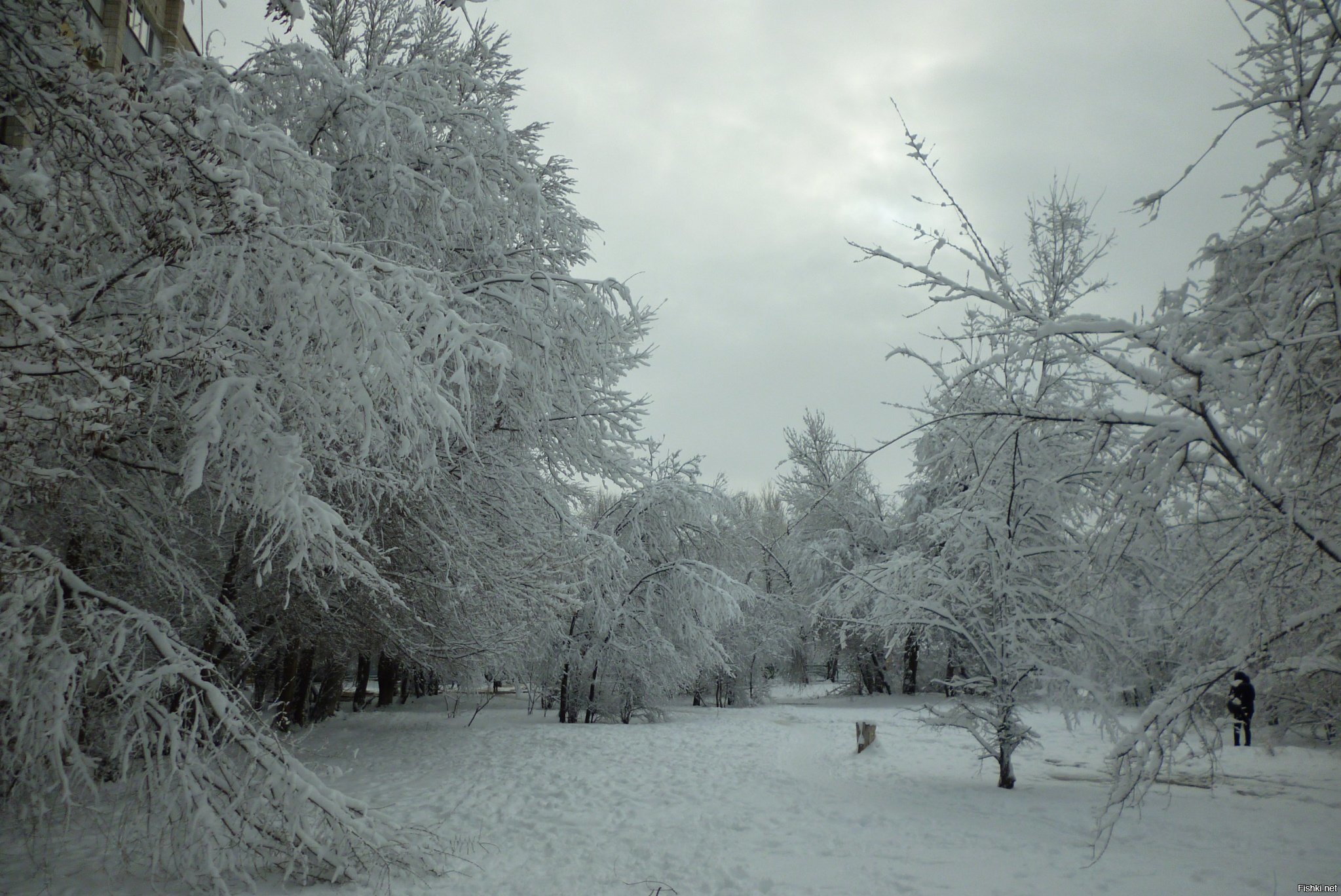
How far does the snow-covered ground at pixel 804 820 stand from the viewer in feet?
18.0

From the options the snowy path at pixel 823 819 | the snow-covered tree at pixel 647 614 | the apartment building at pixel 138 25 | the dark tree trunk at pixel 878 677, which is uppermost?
the apartment building at pixel 138 25

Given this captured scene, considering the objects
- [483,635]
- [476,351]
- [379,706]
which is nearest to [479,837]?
[483,635]

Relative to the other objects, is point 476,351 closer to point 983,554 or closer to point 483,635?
point 483,635

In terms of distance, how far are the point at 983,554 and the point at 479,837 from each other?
605 cm

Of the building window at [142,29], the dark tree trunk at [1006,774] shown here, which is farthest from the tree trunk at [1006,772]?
the building window at [142,29]

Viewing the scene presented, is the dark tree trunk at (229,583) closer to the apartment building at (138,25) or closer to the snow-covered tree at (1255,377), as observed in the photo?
the snow-covered tree at (1255,377)

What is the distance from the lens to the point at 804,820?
7.24 meters

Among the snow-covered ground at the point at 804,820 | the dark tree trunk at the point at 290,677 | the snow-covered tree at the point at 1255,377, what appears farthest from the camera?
the dark tree trunk at the point at 290,677

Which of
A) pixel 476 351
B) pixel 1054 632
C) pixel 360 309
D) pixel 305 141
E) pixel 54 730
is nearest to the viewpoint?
pixel 54 730

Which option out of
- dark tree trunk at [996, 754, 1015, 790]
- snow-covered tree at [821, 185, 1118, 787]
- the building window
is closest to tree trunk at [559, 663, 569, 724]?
snow-covered tree at [821, 185, 1118, 787]

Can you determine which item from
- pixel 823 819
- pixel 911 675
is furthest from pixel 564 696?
pixel 911 675

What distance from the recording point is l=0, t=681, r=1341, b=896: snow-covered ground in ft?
18.0

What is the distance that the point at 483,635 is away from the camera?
891 cm

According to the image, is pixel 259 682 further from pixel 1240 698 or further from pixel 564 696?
pixel 1240 698
